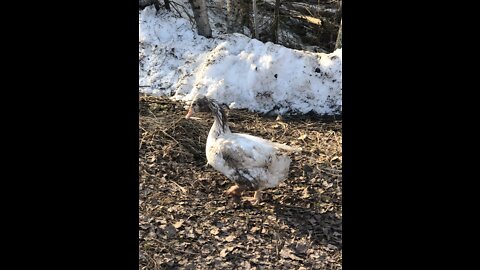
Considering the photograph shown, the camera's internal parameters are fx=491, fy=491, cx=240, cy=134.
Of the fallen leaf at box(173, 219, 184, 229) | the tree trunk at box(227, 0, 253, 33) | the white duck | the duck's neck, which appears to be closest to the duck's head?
the duck's neck

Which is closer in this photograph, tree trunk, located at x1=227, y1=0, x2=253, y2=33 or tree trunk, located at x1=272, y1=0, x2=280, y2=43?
tree trunk, located at x1=227, y1=0, x2=253, y2=33

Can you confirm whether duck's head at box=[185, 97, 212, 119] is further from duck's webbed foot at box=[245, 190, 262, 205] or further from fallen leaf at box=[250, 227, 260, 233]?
fallen leaf at box=[250, 227, 260, 233]

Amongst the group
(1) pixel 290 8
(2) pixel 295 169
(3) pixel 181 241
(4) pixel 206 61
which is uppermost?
(1) pixel 290 8

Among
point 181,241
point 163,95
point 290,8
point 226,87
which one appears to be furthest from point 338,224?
point 290,8

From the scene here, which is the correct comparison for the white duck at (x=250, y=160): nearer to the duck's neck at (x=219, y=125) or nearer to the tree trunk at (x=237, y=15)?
the duck's neck at (x=219, y=125)

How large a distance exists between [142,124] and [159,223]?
170 cm

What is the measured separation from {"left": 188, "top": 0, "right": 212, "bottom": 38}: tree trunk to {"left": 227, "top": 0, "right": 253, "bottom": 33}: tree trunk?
2.24 feet

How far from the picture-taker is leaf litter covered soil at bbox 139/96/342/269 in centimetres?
360

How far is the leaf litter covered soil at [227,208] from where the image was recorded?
142 inches

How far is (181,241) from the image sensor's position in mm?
3740

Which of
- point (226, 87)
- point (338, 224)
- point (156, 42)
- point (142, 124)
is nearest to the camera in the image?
point (338, 224)

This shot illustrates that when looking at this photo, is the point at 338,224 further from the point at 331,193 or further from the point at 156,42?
the point at 156,42

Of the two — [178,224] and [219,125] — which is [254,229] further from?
[219,125]

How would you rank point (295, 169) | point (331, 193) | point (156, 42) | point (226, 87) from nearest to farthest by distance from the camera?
point (331, 193) < point (295, 169) < point (226, 87) < point (156, 42)
